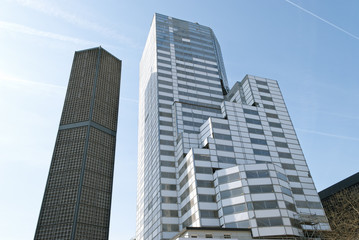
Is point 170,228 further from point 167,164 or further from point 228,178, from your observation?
point 228,178

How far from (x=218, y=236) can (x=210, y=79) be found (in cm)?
6624

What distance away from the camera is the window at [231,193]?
58.2 m

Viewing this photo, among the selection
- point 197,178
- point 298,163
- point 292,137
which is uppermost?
point 292,137

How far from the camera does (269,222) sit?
53406mm

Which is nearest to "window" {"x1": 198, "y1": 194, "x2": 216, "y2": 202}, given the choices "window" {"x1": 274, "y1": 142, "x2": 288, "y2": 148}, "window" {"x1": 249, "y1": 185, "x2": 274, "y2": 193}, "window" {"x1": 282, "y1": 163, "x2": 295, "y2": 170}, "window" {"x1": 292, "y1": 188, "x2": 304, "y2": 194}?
"window" {"x1": 249, "y1": 185, "x2": 274, "y2": 193}

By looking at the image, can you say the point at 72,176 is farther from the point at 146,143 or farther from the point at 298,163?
the point at 298,163

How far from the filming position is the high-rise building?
345 feet

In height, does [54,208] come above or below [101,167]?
below

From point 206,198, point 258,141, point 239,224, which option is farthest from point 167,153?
point 239,224

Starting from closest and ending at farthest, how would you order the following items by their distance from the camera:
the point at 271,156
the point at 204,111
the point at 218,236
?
the point at 218,236 → the point at 271,156 → the point at 204,111

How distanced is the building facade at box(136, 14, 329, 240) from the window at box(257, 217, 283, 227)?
18 millimetres

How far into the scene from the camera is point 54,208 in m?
107

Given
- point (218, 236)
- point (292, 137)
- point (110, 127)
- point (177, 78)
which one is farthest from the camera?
point (110, 127)

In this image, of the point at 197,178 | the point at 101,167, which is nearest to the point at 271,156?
the point at 197,178
